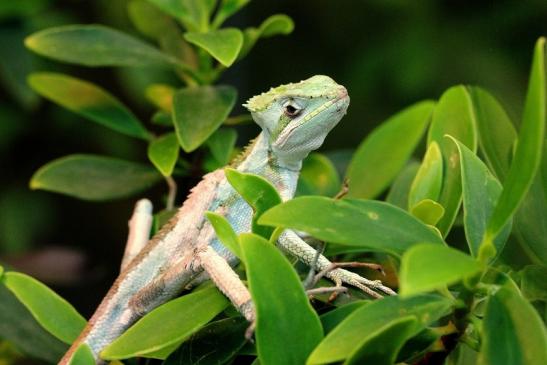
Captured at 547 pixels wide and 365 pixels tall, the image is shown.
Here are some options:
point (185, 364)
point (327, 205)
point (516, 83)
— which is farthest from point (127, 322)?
point (516, 83)

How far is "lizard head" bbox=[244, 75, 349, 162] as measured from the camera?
58.1 inches

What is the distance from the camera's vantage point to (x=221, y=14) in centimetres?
186

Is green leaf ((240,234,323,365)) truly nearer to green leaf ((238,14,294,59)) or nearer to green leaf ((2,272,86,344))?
green leaf ((2,272,86,344))

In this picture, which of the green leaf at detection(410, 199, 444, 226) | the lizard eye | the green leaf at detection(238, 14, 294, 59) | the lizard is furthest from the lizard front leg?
the green leaf at detection(238, 14, 294, 59)

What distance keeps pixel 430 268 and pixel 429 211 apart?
38 centimetres

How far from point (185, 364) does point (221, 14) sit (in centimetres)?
93

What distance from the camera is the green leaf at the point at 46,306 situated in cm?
131

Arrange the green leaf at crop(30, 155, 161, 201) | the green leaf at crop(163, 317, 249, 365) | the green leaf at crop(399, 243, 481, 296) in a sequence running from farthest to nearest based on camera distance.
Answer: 1. the green leaf at crop(30, 155, 161, 201)
2. the green leaf at crop(163, 317, 249, 365)
3. the green leaf at crop(399, 243, 481, 296)

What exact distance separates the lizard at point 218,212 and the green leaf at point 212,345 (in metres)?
0.22

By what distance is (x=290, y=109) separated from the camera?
1.53m

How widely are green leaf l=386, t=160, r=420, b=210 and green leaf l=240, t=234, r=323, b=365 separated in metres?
0.60

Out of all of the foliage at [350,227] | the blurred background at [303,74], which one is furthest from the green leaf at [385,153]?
the blurred background at [303,74]

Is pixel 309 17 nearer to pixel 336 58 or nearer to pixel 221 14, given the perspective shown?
pixel 336 58

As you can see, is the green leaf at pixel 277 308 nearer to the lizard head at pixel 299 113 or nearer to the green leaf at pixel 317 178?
the lizard head at pixel 299 113
